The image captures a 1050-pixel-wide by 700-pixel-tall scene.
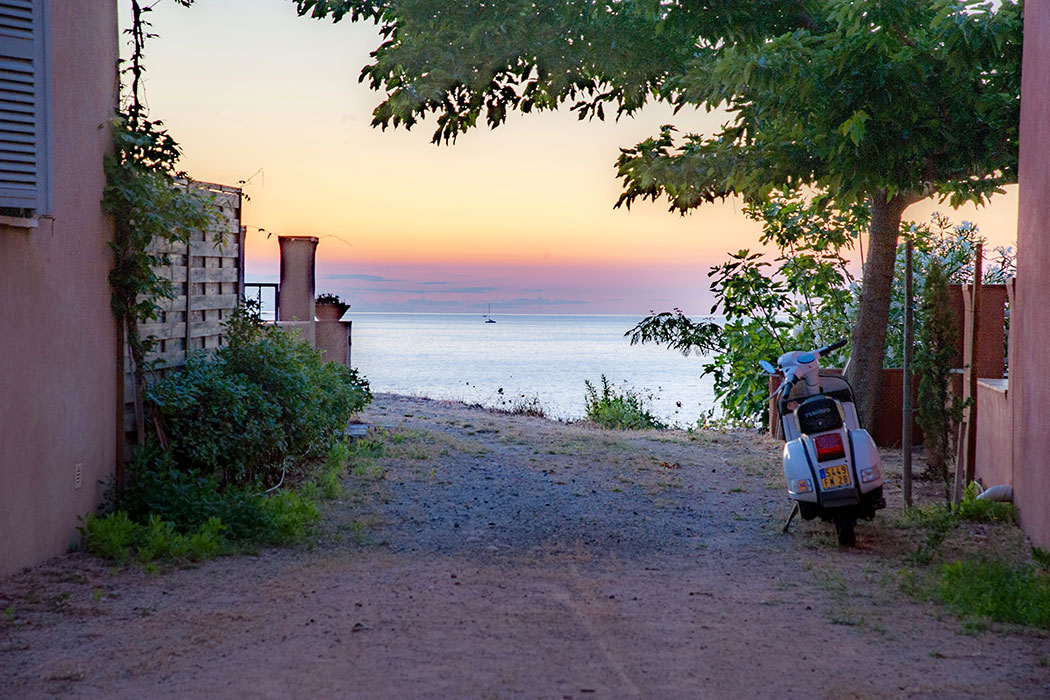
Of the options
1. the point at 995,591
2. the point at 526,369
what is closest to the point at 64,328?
the point at 995,591

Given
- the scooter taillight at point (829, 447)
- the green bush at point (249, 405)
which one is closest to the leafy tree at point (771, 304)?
the green bush at point (249, 405)

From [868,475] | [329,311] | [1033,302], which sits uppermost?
[1033,302]

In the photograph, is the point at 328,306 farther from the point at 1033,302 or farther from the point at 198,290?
the point at 1033,302

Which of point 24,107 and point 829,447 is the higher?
point 24,107

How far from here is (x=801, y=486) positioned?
6660 mm

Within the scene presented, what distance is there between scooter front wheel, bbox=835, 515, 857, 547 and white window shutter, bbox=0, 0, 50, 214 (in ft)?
17.3

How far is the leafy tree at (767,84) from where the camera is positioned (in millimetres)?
8359

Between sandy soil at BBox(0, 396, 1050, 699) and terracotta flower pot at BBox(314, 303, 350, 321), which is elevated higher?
terracotta flower pot at BBox(314, 303, 350, 321)

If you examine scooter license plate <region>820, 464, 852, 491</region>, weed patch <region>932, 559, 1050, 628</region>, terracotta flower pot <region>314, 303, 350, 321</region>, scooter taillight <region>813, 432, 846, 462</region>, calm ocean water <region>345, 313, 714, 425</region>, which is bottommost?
calm ocean water <region>345, 313, 714, 425</region>

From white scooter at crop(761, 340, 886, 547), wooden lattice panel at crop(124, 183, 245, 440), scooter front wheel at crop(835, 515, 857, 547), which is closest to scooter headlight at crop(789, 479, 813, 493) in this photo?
white scooter at crop(761, 340, 886, 547)

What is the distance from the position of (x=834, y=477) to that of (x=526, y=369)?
146 ft

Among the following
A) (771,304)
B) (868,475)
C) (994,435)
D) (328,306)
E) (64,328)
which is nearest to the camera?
(64,328)

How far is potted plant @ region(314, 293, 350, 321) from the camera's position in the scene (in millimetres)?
12195

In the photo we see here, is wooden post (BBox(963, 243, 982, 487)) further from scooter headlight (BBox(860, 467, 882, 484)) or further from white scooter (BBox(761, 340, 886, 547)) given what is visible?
scooter headlight (BBox(860, 467, 882, 484))
